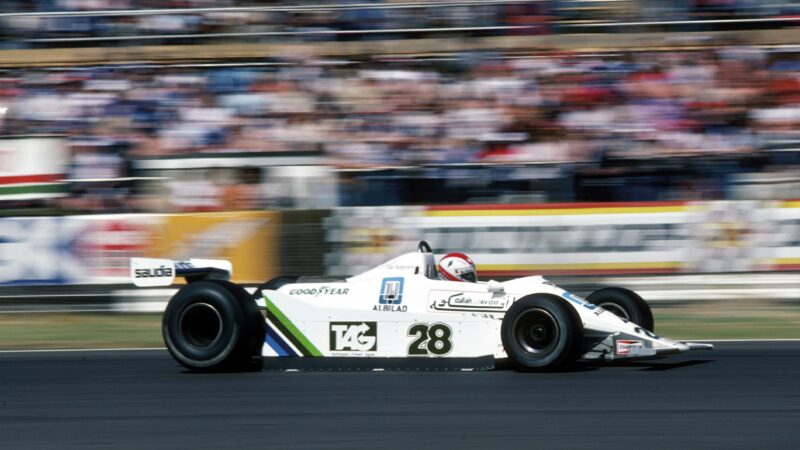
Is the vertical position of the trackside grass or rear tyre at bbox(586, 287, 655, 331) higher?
rear tyre at bbox(586, 287, 655, 331)

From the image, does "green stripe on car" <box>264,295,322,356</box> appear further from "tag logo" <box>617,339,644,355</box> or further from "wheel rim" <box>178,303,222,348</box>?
"tag logo" <box>617,339,644,355</box>

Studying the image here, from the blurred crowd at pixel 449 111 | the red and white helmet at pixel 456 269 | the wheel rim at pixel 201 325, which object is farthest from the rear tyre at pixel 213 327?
the blurred crowd at pixel 449 111

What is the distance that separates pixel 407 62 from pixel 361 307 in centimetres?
746

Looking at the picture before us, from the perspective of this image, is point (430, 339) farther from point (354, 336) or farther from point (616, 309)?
point (616, 309)

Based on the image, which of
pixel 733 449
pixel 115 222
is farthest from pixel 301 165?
pixel 733 449

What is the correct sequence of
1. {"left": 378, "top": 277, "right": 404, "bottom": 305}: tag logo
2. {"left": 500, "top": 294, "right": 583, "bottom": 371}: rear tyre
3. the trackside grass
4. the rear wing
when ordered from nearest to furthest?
{"left": 500, "top": 294, "right": 583, "bottom": 371}: rear tyre
{"left": 378, "top": 277, "right": 404, "bottom": 305}: tag logo
the rear wing
the trackside grass

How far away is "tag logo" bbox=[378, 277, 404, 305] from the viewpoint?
784 centimetres

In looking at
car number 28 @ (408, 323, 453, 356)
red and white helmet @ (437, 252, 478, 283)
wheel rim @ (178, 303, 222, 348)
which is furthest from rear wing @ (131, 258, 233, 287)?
red and white helmet @ (437, 252, 478, 283)

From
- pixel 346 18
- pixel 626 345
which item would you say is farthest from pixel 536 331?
pixel 346 18

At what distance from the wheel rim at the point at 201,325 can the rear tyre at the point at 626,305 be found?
8.91 feet

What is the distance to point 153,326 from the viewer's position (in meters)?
11.9

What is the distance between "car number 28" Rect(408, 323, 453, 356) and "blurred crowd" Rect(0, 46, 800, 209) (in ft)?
17.8

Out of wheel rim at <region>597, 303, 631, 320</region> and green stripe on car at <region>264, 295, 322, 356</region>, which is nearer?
green stripe on car at <region>264, 295, 322, 356</region>

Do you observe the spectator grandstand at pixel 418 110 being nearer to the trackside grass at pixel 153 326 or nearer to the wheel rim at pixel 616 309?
the trackside grass at pixel 153 326
